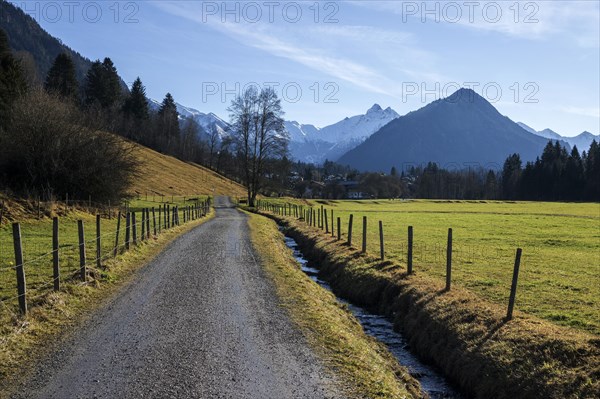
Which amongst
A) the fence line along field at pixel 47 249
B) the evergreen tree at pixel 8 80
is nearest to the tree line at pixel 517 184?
the evergreen tree at pixel 8 80

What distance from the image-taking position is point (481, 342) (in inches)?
400

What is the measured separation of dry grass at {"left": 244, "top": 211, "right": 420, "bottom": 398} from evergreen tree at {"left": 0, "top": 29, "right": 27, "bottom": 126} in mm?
40724

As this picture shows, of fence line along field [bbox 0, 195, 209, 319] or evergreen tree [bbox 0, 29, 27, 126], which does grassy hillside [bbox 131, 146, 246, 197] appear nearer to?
evergreen tree [bbox 0, 29, 27, 126]

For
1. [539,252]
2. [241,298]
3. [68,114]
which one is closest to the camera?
[241,298]

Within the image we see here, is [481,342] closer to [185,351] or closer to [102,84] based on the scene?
[185,351]

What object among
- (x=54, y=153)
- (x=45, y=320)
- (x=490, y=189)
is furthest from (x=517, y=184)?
(x=45, y=320)

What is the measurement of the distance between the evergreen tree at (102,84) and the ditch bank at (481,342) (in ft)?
357

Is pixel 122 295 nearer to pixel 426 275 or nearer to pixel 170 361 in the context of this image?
pixel 170 361

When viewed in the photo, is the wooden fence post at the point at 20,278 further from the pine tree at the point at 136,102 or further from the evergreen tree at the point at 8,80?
the pine tree at the point at 136,102

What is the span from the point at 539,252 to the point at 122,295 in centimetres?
2126

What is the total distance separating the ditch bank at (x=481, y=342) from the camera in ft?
26.8

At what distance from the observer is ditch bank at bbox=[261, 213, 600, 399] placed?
8.17m

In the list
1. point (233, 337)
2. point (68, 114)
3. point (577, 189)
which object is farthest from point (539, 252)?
point (577, 189)

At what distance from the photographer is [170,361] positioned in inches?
321
